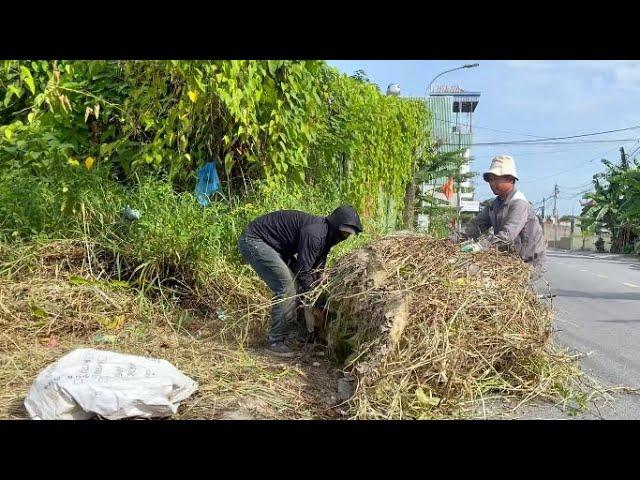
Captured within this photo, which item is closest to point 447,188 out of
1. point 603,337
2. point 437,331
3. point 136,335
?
point 603,337

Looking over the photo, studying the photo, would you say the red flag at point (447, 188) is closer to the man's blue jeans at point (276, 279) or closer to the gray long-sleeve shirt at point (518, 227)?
the gray long-sleeve shirt at point (518, 227)

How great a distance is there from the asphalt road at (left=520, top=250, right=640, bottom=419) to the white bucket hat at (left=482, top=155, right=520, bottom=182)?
1.29 m

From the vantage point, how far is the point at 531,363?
4621mm

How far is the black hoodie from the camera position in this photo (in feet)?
17.3

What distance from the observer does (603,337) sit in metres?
7.18

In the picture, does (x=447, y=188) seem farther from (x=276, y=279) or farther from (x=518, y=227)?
(x=276, y=279)

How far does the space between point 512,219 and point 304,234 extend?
6.11 feet

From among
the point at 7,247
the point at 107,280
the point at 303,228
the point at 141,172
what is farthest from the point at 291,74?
the point at 7,247

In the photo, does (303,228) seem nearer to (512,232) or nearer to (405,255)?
(405,255)

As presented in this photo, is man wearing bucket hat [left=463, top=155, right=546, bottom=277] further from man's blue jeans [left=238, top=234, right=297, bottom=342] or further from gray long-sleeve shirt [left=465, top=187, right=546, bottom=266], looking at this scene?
man's blue jeans [left=238, top=234, right=297, bottom=342]

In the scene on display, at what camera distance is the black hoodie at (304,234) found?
526 cm

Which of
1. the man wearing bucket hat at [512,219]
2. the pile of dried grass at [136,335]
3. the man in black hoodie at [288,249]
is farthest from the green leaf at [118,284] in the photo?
the man wearing bucket hat at [512,219]

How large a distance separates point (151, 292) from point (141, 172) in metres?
1.67
